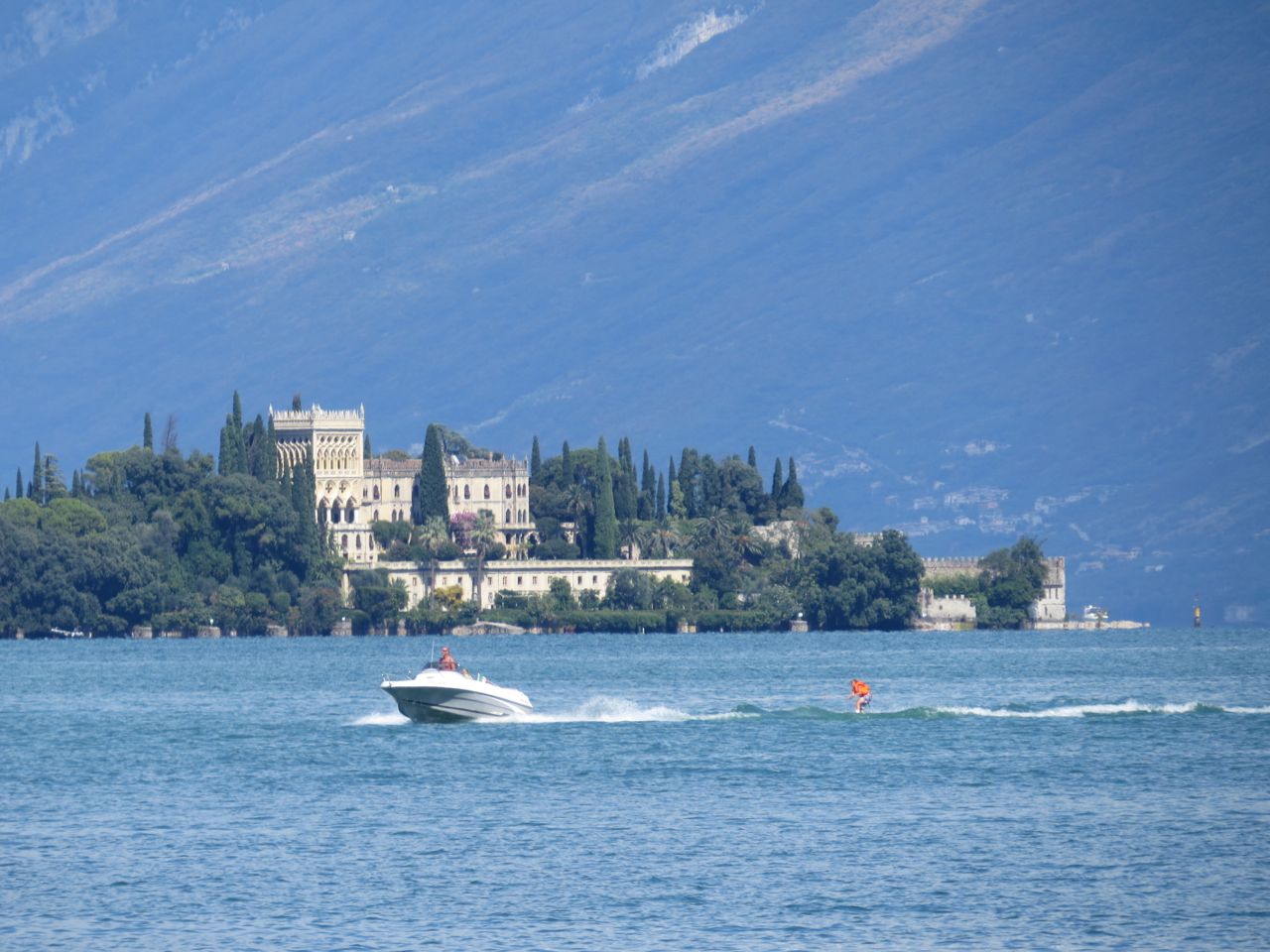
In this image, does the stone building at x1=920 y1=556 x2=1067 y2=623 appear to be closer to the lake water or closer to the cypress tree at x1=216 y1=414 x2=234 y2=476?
the cypress tree at x1=216 y1=414 x2=234 y2=476

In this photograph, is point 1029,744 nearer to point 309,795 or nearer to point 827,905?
point 309,795

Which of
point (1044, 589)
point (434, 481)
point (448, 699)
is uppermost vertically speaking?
point (434, 481)

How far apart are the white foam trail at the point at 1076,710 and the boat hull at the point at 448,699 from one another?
11660mm

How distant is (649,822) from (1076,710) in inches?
1018

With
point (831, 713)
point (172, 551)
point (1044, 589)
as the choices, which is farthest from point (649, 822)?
point (1044, 589)

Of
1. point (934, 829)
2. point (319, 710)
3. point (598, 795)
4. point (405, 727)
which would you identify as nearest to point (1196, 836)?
point (934, 829)

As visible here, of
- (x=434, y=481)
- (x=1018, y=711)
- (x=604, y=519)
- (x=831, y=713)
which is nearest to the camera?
(x=831, y=713)

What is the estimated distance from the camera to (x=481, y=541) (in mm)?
179625

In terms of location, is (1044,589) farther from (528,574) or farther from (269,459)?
(269,459)

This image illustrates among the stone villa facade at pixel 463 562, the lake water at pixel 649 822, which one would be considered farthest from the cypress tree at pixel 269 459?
the lake water at pixel 649 822

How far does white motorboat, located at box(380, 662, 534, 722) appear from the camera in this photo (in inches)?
2480

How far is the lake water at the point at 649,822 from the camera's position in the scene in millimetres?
35938

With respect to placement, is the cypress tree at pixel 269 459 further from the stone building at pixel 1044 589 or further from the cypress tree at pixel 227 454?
the stone building at pixel 1044 589

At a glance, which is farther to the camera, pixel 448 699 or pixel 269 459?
pixel 269 459
